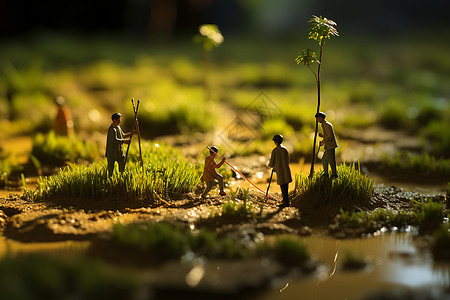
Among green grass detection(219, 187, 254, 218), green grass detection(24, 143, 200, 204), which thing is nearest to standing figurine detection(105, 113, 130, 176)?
green grass detection(24, 143, 200, 204)

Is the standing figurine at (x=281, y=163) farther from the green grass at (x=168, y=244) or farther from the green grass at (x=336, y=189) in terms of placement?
the green grass at (x=168, y=244)

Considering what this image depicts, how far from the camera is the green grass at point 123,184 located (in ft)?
21.3

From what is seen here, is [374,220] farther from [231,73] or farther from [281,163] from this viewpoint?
[231,73]

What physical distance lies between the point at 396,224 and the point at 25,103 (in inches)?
343

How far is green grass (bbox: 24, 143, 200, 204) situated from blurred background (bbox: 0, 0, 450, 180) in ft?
7.42

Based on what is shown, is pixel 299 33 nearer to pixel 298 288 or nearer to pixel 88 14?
pixel 88 14

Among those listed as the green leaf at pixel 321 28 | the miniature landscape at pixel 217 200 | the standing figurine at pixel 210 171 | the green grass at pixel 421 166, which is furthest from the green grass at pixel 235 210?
the green grass at pixel 421 166

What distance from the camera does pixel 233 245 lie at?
5.25 meters

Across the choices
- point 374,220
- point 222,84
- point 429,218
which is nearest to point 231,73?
point 222,84

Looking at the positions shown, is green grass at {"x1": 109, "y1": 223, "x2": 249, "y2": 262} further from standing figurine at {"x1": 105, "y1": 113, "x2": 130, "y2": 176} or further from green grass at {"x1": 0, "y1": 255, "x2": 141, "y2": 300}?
standing figurine at {"x1": 105, "y1": 113, "x2": 130, "y2": 176}

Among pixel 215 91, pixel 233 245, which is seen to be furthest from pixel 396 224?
pixel 215 91

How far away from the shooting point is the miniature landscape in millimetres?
4680

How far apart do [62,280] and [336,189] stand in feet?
11.5

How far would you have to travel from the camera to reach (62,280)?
14.2ft
